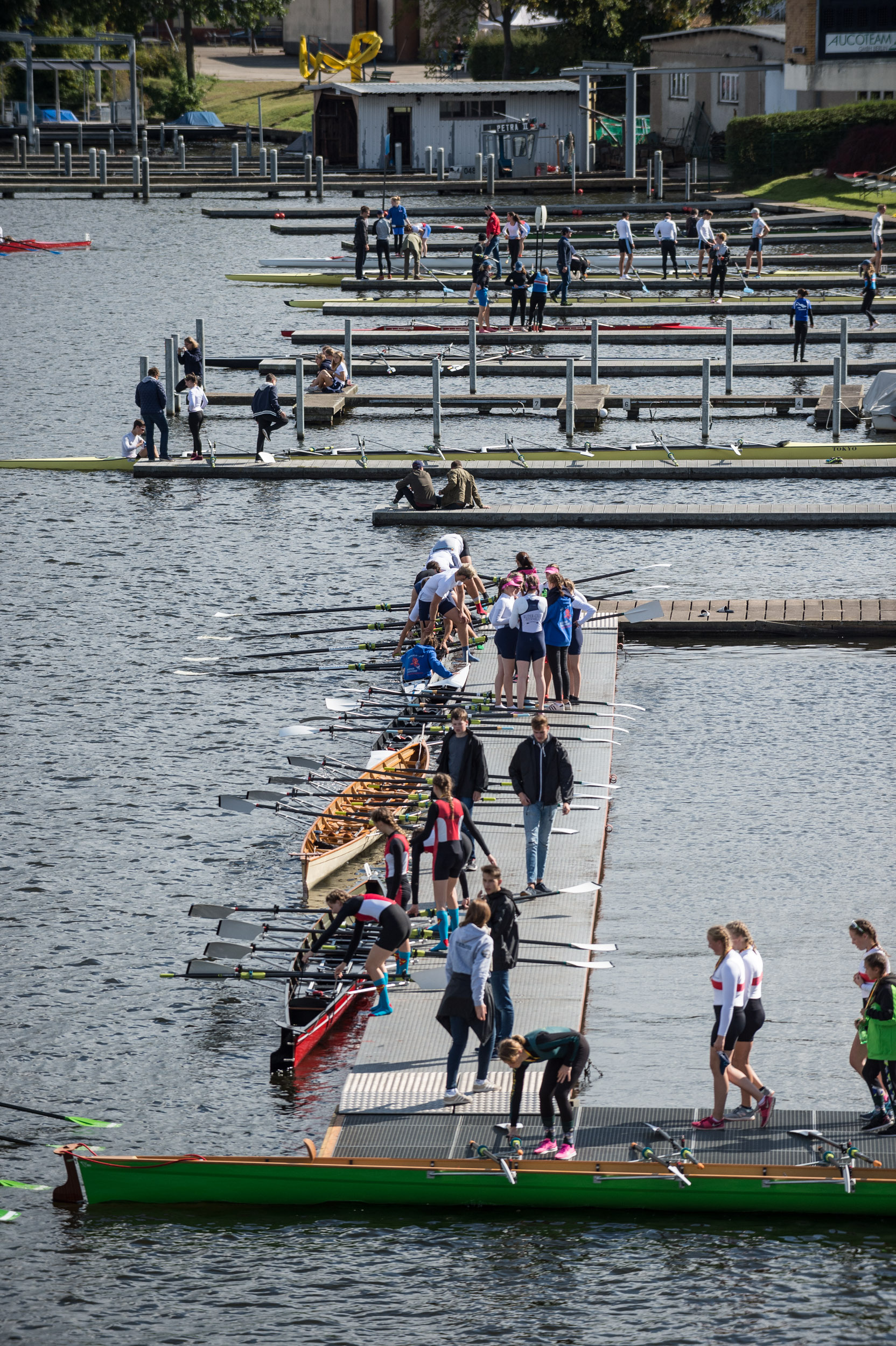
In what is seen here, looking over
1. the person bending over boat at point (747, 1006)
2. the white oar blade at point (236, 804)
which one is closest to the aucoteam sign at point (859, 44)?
the white oar blade at point (236, 804)

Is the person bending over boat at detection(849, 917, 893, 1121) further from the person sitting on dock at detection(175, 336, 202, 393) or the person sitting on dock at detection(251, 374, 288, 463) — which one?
the person sitting on dock at detection(175, 336, 202, 393)

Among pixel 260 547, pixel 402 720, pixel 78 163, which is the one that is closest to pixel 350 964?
pixel 402 720

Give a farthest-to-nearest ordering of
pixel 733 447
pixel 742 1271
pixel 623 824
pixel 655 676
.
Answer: pixel 733 447 → pixel 655 676 → pixel 623 824 → pixel 742 1271

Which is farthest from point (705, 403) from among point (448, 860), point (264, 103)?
point (264, 103)

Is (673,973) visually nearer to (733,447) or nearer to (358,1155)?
(358,1155)

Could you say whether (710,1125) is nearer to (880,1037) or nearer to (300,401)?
(880,1037)

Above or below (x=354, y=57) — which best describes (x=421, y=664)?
below

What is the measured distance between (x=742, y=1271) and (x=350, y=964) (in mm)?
4914

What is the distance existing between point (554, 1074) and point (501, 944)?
1.34 metres

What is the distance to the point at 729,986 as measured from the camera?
13.2 m

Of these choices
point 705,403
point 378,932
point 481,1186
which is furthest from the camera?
point 705,403

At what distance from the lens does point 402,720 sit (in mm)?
22047

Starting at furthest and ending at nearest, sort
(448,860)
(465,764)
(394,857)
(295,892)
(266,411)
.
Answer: (266,411) → (295,892) → (465,764) → (448,860) → (394,857)

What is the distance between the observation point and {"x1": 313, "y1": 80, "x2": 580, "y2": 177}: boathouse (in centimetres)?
8269
